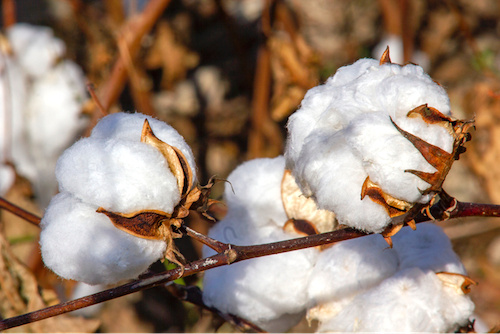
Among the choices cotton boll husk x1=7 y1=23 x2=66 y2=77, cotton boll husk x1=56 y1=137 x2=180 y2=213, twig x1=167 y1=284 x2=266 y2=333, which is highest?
cotton boll husk x1=7 y1=23 x2=66 y2=77

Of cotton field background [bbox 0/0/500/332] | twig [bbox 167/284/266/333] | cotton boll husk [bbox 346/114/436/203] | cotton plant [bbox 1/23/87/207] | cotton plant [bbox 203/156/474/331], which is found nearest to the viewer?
cotton boll husk [bbox 346/114/436/203]

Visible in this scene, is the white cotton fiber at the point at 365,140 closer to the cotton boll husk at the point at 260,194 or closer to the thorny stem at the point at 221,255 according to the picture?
the thorny stem at the point at 221,255

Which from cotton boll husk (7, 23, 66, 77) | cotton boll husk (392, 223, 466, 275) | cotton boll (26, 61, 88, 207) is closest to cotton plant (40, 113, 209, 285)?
cotton boll husk (392, 223, 466, 275)

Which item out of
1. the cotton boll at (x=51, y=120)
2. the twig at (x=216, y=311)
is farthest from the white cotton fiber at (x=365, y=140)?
the cotton boll at (x=51, y=120)

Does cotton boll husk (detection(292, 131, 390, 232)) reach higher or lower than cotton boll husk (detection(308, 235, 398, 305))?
higher

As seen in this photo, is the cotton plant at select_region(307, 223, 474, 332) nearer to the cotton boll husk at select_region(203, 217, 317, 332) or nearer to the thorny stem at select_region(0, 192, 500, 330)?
the cotton boll husk at select_region(203, 217, 317, 332)

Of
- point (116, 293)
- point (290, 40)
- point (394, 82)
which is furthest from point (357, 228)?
point (290, 40)

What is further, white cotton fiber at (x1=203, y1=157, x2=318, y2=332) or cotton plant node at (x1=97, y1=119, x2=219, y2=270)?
white cotton fiber at (x1=203, y1=157, x2=318, y2=332)

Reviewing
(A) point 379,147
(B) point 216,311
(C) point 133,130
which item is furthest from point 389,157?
(B) point 216,311

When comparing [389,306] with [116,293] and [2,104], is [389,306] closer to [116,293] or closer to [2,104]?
[116,293]
